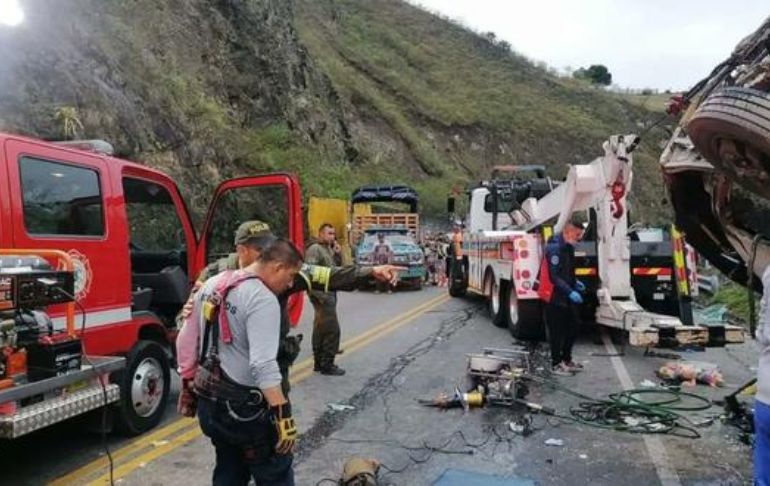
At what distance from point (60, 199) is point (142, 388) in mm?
1663

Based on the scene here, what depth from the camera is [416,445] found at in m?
5.86

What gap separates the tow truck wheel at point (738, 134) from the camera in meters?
3.84

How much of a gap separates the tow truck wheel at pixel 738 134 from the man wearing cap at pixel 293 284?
1.92 m

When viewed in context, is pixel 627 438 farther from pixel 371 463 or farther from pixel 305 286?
pixel 305 286

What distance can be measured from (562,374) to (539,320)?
2.22m

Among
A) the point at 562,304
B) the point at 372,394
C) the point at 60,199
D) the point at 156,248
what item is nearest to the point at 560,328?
the point at 562,304

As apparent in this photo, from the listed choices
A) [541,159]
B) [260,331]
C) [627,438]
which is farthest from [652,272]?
[541,159]

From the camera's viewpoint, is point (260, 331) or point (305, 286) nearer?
point (260, 331)

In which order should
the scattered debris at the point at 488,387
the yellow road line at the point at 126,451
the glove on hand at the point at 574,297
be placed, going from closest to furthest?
the yellow road line at the point at 126,451 < the scattered debris at the point at 488,387 < the glove on hand at the point at 574,297

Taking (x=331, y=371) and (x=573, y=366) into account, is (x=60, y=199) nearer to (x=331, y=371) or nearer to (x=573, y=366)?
(x=331, y=371)

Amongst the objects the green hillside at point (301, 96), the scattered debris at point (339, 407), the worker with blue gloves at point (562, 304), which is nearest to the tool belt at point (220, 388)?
the scattered debris at point (339, 407)

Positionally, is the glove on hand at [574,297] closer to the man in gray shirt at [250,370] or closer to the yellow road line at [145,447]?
the yellow road line at [145,447]

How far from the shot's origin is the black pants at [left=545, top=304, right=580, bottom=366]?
8570 millimetres

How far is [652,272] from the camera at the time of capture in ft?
33.3
